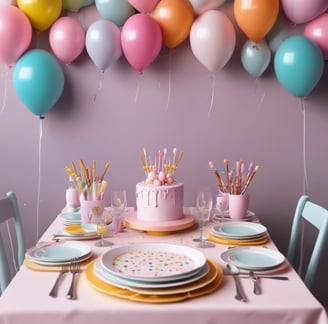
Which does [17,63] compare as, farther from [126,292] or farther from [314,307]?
[314,307]

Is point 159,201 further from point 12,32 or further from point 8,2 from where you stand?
point 8,2

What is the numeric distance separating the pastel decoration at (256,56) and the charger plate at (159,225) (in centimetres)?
85

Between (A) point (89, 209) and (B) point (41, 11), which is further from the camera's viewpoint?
(B) point (41, 11)

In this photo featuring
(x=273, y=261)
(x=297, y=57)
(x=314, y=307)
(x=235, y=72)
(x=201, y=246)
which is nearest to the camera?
(x=314, y=307)

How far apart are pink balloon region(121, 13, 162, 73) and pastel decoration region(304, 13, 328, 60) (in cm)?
68

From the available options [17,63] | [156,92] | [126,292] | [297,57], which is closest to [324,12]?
[297,57]

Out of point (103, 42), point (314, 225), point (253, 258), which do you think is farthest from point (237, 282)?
point (103, 42)

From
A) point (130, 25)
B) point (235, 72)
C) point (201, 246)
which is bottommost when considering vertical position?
point (201, 246)

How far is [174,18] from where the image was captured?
78.7 inches

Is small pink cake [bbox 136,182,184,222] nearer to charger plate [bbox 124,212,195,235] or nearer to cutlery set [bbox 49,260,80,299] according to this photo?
charger plate [bbox 124,212,195,235]

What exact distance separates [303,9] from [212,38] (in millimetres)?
412

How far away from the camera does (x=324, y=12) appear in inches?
80.4

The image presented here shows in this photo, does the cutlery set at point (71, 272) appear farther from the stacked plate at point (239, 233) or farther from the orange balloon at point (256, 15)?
the orange balloon at point (256, 15)

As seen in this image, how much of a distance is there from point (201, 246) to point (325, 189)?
113cm
